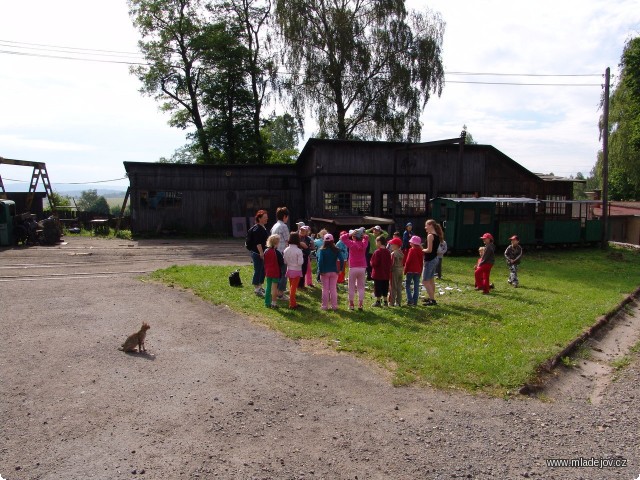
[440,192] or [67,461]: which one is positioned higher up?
[440,192]

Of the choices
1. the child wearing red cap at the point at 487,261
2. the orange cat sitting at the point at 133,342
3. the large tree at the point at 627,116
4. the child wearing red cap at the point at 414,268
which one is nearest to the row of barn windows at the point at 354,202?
the large tree at the point at 627,116

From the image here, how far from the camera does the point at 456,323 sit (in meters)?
9.80

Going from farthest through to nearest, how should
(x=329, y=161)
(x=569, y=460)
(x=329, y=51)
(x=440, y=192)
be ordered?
(x=329, y=51), (x=440, y=192), (x=329, y=161), (x=569, y=460)

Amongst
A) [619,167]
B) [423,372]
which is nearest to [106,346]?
[423,372]

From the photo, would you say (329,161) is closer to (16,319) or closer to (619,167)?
(16,319)

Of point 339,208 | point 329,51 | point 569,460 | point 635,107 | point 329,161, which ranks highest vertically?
point 329,51

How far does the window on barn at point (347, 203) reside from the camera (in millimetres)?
28031

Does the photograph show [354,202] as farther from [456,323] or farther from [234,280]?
[456,323]

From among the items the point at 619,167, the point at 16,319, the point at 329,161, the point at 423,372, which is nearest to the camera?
the point at 423,372

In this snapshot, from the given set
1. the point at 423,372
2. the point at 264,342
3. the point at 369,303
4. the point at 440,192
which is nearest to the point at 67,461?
the point at 264,342

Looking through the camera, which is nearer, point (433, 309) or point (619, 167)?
point (433, 309)

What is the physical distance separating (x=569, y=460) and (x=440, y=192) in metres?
25.7

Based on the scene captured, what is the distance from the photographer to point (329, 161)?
90.8ft

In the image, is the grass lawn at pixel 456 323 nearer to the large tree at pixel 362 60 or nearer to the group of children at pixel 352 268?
the group of children at pixel 352 268
